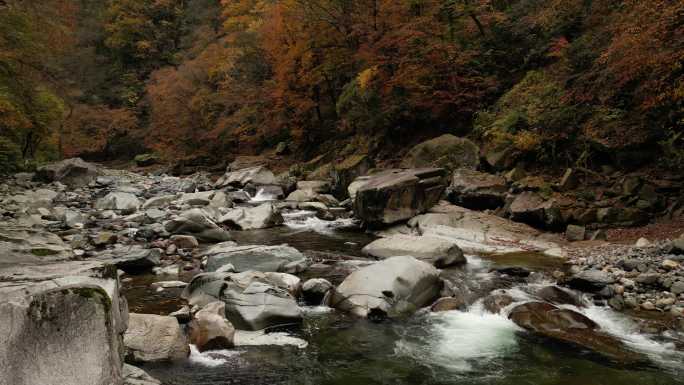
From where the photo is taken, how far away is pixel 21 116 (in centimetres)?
1239

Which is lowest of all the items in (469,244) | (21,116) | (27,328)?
(469,244)

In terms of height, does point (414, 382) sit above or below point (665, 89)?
below

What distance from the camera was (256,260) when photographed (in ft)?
27.6

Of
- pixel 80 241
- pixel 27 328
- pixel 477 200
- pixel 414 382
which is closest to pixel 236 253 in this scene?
pixel 80 241

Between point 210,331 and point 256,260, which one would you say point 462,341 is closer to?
point 210,331

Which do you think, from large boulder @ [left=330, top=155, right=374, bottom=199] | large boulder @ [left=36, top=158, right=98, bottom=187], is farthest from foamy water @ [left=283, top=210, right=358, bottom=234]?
large boulder @ [left=36, top=158, right=98, bottom=187]

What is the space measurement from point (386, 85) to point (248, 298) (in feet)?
46.2

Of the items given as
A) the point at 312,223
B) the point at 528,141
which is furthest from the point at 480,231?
the point at 312,223

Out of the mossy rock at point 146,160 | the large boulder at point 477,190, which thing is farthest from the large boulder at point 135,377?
the mossy rock at point 146,160

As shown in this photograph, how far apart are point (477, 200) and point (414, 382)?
27.9 ft

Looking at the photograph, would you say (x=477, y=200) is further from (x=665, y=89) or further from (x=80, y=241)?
(x=80, y=241)

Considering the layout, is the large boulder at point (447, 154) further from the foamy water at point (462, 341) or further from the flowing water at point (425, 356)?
the foamy water at point (462, 341)

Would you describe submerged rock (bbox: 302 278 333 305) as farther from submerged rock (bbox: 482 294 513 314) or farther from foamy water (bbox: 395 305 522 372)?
submerged rock (bbox: 482 294 513 314)

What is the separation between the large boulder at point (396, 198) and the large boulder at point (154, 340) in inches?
304
